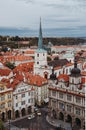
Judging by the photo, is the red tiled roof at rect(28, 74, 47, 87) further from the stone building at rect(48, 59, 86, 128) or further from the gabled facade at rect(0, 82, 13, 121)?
the gabled facade at rect(0, 82, 13, 121)

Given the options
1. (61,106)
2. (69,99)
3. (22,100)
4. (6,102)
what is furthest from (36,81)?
(69,99)

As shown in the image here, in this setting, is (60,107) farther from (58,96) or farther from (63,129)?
(63,129)

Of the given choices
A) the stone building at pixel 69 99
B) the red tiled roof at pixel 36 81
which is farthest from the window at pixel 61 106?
the red tiled roof at pixel 36 81

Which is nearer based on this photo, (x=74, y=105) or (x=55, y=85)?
(x=74, y=105)

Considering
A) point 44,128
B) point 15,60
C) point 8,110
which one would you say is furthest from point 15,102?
point 15,60

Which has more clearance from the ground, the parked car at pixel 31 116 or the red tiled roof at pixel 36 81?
the red tiled roof at pixel 36 81

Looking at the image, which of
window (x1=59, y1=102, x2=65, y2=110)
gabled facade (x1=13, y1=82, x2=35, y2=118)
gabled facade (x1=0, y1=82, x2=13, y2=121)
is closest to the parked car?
gabled facade (x1=13, y1=82, x2=35, y2=118)

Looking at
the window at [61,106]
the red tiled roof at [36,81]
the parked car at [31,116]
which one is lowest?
the parked car at [31,116]

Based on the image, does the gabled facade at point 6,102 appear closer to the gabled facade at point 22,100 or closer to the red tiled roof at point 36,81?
the gabled facade at point 22,100

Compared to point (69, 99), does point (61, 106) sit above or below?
below

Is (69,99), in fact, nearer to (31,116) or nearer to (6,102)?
(31,116)

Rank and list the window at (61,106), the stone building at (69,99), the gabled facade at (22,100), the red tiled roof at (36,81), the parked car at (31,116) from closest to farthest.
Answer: the stone building at (69,99), the window at (61,106), the gabled facade at (22,100), the parked car at (31,116), the red tiled roof at (36,81)
